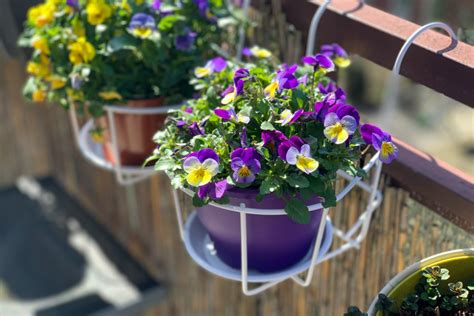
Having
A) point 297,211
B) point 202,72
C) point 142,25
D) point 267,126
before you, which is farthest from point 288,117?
point 142,25

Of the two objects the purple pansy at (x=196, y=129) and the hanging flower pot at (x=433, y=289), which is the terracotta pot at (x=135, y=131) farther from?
the hanging flower pot at (x=433, y=289)

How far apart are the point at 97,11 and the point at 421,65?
2.11 ft

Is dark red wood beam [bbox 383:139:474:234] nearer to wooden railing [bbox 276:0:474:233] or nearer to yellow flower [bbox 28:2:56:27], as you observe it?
wooden railing [bbox 276:0:474:233]

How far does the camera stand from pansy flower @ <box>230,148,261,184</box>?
908 mm

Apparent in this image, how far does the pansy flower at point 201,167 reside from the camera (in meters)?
0.90

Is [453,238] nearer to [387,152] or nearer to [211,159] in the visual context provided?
[387,152]

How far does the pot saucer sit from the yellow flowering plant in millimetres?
303

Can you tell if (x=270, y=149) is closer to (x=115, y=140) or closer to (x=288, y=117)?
(x=288, y=117)

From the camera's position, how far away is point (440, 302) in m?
0.89

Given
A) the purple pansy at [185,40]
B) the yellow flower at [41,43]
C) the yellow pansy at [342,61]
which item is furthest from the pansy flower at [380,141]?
the yellow flower at [41,43]

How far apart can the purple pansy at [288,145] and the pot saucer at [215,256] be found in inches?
11.1

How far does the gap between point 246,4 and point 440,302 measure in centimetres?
84

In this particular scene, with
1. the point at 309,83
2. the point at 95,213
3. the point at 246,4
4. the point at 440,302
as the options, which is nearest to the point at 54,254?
the point at 95,213

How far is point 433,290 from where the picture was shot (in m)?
0.89
